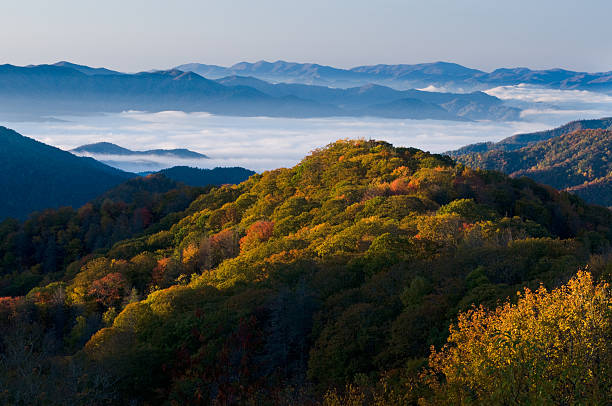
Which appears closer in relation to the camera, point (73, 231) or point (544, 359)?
point (544, 359)

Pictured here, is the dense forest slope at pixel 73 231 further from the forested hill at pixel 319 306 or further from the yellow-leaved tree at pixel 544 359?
the yellow-leaved tree at pixel 544 359

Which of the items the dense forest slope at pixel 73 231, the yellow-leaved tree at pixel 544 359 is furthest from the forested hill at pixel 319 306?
the dense forest slope at pixel 73 231

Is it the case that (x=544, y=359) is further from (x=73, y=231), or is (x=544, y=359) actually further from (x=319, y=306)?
(x=73, y=231)

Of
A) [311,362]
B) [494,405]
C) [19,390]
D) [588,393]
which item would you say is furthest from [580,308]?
[19,390]

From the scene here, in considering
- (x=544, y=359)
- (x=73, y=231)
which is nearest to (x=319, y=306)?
(x=544, y=359)

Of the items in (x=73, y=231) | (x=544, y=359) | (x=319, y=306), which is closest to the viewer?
(x=544, y=359)

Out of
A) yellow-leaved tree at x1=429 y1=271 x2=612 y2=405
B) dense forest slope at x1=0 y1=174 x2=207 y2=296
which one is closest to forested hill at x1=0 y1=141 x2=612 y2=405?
yellow-leaved tree at x1=429 y1=271 x2=612 y2=405

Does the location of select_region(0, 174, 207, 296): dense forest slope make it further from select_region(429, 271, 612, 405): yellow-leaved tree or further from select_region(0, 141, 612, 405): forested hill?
select_region(429, 271, 612, 405): yellow-leaved tree
